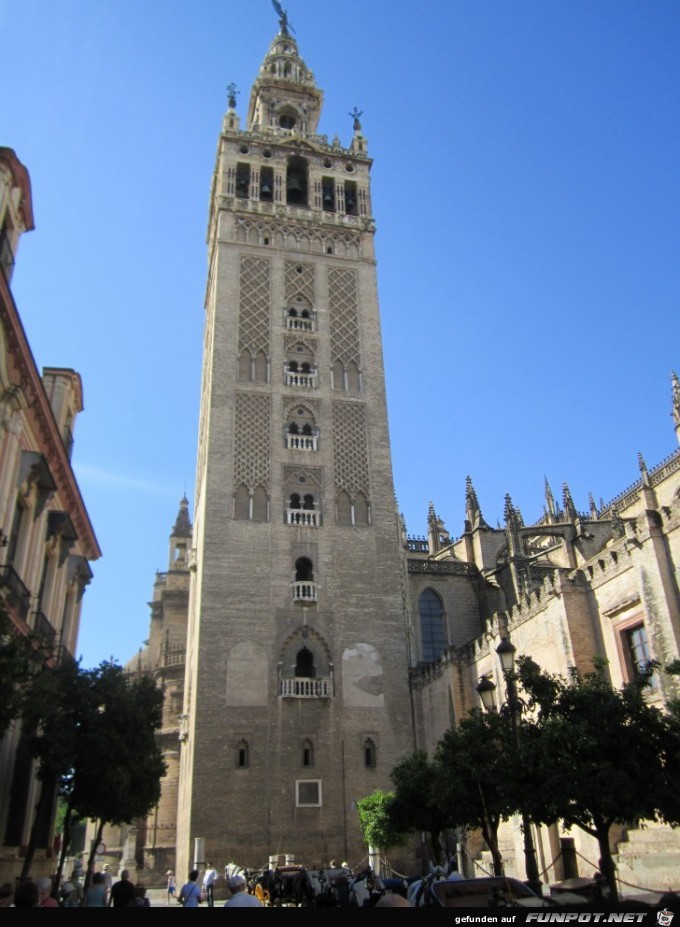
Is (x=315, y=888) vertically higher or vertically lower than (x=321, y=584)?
lower

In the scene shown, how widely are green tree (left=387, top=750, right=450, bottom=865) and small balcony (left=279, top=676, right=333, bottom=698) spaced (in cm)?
683

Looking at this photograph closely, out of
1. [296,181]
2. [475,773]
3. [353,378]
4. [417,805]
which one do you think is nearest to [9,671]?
[475,773]

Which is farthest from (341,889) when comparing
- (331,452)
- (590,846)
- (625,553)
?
(331,452)

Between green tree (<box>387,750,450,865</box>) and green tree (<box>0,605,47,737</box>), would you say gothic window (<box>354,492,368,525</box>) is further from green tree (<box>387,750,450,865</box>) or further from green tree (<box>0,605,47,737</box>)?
green tree (<box>0,605,47,737</box>)

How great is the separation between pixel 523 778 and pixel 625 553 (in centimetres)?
813

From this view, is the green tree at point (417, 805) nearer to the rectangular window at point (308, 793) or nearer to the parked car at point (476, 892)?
the rectangular window at point (308, 793)

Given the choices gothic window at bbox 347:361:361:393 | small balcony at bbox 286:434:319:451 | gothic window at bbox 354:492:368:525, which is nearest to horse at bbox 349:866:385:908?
gothic window at bbox 354:492:368:525

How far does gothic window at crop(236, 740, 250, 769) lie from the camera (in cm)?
2409

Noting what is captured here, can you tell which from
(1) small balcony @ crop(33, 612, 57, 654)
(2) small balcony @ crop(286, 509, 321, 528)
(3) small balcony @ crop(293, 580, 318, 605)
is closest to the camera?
(1) small balcony @ crop(33, 612, 57, 654)

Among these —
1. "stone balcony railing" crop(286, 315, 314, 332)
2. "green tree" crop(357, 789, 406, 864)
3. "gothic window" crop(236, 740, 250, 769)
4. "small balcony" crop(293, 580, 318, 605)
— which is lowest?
"green tree" crop(357, 789, 406, 864)

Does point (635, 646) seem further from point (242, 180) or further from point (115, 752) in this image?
point (242, 180)

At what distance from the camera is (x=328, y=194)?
3591 cm

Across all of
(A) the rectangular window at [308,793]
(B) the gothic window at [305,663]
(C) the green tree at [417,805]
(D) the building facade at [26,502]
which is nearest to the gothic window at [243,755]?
(A) the rectangular window at [308,793]

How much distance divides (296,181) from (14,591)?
91.8 feet
